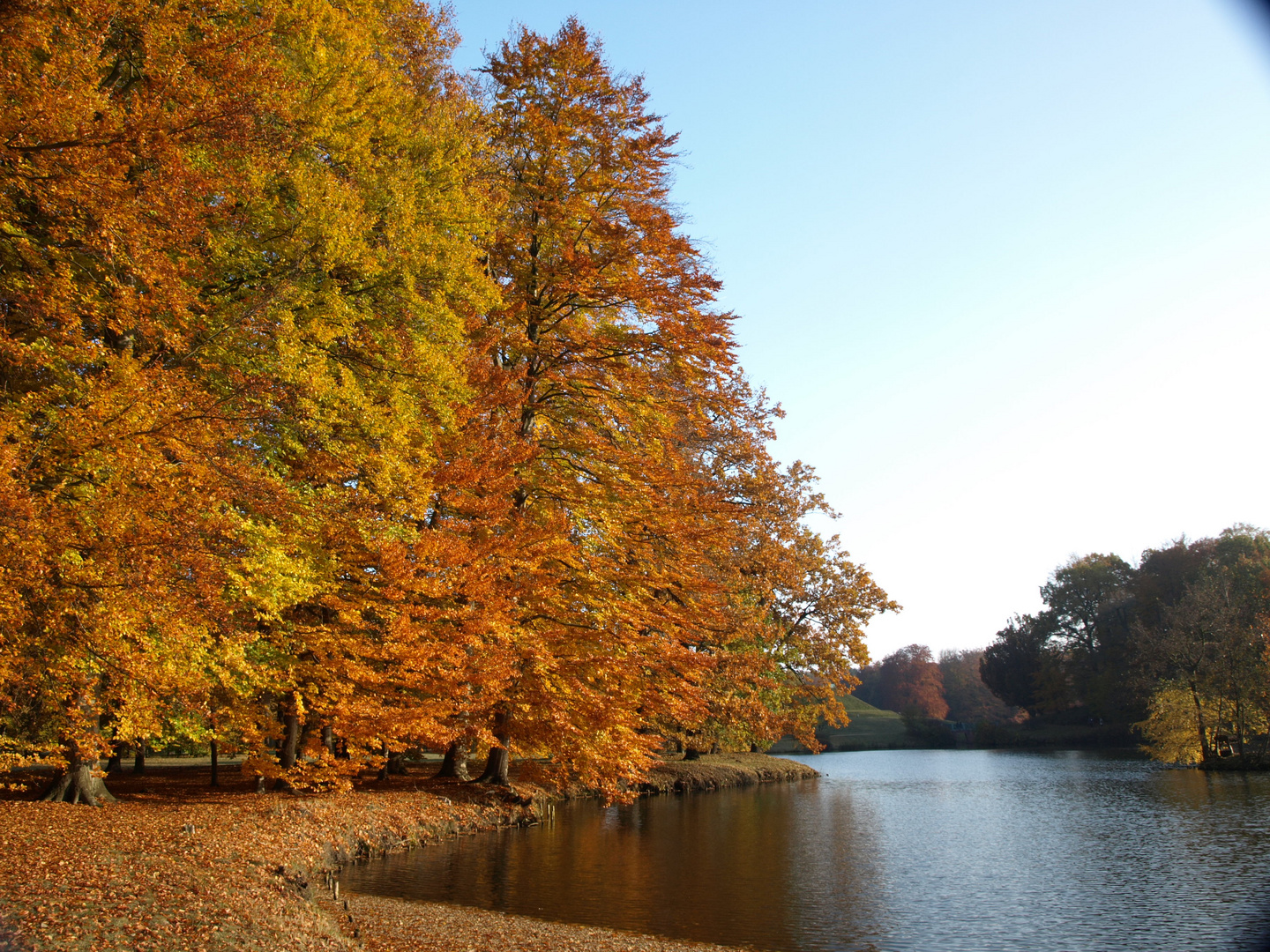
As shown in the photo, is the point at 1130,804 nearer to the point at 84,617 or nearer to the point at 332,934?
the point at 332,934

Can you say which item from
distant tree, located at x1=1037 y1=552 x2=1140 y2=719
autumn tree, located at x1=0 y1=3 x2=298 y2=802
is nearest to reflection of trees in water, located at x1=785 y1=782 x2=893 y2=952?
autumn tree, located at x1=0 y1=3 x2=298 y2=802

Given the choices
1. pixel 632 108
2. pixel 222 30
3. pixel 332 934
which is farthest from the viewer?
pixel 632 108

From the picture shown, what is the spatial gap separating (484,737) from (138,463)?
31.7 ft

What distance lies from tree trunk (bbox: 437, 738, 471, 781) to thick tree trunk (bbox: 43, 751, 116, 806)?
31.8 ft

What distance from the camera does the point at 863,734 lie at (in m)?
82.3

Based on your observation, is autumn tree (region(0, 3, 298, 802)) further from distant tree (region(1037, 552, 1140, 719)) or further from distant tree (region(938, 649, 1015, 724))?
distant tree (region(938, 649, 1015, 724))

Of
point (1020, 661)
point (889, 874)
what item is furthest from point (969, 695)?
point (889, 874)

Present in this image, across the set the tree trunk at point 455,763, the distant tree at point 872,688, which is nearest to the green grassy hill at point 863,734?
the distant tree at point 872,688

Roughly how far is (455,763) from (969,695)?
10032 centimetres

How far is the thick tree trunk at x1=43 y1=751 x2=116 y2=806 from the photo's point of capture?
13.4 m

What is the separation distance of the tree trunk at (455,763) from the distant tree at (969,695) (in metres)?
83.9

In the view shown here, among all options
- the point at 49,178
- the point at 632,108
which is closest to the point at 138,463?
the point at 49,178

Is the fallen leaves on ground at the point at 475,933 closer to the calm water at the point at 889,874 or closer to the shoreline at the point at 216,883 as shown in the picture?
the shoreline at the point at 216,883

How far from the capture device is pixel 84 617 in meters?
10.0
